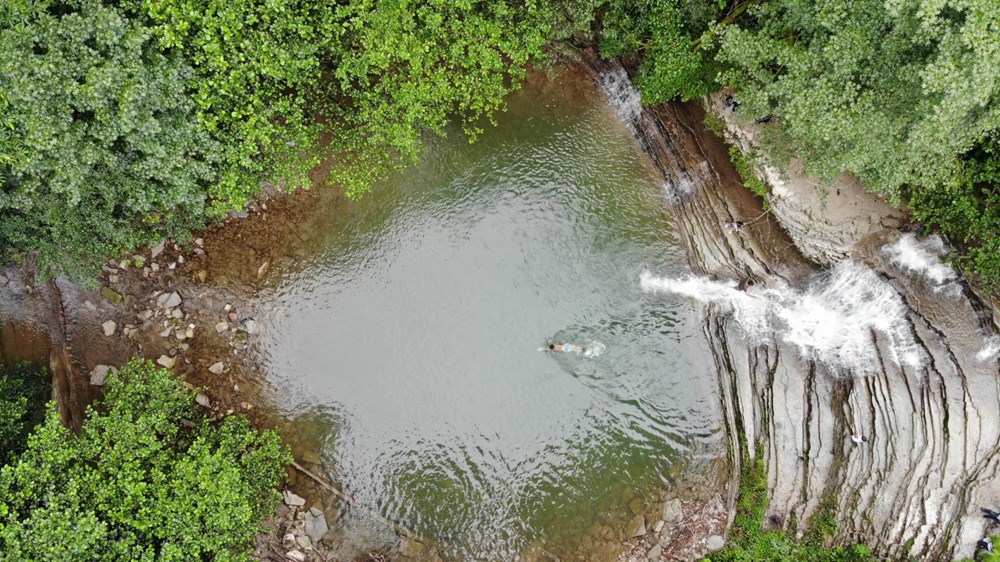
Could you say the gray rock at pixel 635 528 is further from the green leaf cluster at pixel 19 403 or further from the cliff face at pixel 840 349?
the green leaf cluster at pixel 19 403

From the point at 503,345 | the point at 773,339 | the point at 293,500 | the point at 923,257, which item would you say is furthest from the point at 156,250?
the point at 923,257

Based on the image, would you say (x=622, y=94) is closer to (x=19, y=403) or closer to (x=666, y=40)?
(x=666, y=40)

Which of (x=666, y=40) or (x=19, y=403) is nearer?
(x=19, y=403)

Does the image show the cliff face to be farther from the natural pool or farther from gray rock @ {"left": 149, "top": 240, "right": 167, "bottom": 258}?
gray rock @ {"left": 149, "top": 240, "right": 167, "bottom": 258}

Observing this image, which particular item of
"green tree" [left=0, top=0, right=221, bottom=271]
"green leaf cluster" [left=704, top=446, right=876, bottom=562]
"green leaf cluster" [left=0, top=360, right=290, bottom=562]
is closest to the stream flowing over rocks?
"green leaf cluster" [left=704, top=446, right=876, bottom=562]

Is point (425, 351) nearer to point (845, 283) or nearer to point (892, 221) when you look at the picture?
point (845, 283)

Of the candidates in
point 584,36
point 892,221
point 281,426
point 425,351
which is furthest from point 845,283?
point 281,426
